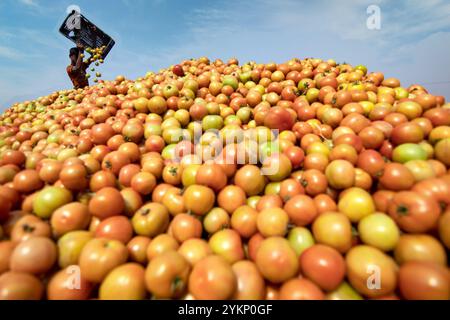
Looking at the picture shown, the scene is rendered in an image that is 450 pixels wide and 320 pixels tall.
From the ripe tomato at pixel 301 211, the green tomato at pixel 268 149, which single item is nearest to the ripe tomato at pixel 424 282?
the ripe tomato at pixel 301 211

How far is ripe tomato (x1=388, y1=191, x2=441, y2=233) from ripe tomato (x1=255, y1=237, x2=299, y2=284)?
45.9 inches

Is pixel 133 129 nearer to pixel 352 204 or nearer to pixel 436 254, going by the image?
pixel 352 204

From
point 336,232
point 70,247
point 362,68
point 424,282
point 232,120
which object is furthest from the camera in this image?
point 362,68

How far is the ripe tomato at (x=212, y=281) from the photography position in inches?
79.7

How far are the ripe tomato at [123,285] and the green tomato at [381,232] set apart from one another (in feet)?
7.80

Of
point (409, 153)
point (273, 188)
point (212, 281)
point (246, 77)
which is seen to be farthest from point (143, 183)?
point (246, 77)

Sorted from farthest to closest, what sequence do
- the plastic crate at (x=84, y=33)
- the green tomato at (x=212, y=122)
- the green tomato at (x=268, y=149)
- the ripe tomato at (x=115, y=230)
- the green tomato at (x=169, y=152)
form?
the plastic crate at (x=84, y=33)
the green tomato at (x=212, y=122)
the green tomato at (x=169, y=152)
the green tomato at (x=268, y=149)
the ripe tomato at (x=115, y=230)

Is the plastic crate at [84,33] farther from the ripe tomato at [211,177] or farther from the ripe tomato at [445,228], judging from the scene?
the ripe tomato at [445,228]

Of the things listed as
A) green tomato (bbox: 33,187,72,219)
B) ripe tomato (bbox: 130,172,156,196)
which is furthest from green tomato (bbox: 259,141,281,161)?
green tomato (bbox: 33,187,72,219)

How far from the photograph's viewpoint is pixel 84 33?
13969mm

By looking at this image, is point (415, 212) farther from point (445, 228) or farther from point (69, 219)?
point (69, 219)

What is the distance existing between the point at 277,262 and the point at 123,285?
1495mm

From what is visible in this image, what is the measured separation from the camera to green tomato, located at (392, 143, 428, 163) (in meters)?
2.91
